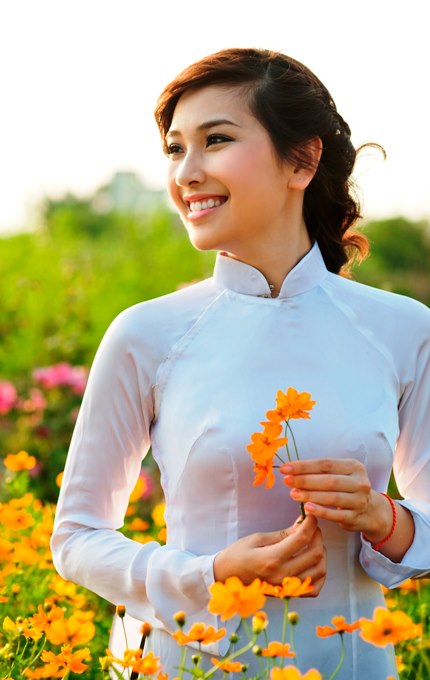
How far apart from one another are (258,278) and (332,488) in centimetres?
48

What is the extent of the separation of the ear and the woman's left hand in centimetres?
58

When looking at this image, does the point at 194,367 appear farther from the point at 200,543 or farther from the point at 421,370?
the point at 421,370

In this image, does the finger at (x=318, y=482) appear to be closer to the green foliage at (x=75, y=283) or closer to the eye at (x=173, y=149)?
the eye at (x=173, y=149)

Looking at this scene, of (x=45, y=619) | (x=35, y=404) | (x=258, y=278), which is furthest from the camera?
(x=35, y=404)

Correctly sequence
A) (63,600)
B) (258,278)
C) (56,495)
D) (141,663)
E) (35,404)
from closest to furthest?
(141,663) < (258,278) < (63,600) < (56,495) < (35,404)

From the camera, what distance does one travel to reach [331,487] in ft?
4.98

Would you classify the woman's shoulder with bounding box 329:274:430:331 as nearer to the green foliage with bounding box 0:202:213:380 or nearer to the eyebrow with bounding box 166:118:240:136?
the eyebrow with bounding box 166:118:240:136

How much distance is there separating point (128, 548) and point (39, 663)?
1.91 ft

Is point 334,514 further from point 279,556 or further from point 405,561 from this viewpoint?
point 405,561

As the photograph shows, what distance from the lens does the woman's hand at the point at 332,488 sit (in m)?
1.51

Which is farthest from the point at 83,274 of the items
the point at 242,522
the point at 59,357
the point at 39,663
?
the point at 242,522

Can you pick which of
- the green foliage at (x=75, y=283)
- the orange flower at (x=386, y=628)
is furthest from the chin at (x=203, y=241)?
the green foliage at (x=75, y=283)

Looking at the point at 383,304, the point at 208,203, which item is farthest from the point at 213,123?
the point at 383,304

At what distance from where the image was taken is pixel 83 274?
6.57 m
